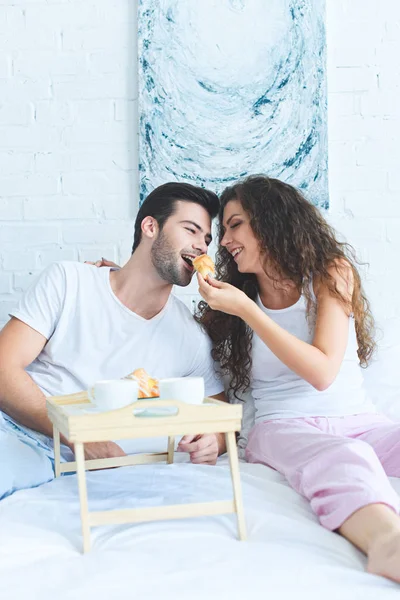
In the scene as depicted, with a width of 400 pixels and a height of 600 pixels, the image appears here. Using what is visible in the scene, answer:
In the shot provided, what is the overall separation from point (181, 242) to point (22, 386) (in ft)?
2.02

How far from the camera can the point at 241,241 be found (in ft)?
6.39

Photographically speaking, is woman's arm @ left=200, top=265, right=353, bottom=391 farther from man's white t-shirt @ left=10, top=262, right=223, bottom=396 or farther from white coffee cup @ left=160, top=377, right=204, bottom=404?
white coffee cup @ left=160, top=377, right=204, bottom=404

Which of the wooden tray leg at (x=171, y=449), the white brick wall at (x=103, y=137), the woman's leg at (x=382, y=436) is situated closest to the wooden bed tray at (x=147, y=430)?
the wooden tray leg at (x=171, y=449)

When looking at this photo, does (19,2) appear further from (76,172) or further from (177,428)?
(177,428)

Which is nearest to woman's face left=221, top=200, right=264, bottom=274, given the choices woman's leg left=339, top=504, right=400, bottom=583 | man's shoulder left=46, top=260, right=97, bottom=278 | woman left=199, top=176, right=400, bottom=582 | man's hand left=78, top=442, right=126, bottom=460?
woman left=199, top=176, right=400, bottom=582

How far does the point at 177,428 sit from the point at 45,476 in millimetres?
470

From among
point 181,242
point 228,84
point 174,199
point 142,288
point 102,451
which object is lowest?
point 102,451

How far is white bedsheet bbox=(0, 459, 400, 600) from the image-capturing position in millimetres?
928

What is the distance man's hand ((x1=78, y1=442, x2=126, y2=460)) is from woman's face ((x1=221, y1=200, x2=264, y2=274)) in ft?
2.12

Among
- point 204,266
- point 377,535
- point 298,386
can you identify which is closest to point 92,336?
point 204,266

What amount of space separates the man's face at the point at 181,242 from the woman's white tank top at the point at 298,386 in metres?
0.28

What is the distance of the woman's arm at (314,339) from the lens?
1608 millimetres

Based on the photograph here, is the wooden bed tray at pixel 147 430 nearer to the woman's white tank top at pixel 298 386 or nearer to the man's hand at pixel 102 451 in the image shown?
the man's hand at pixel 102 451

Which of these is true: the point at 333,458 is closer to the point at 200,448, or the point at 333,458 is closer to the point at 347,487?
the point at 347,487
